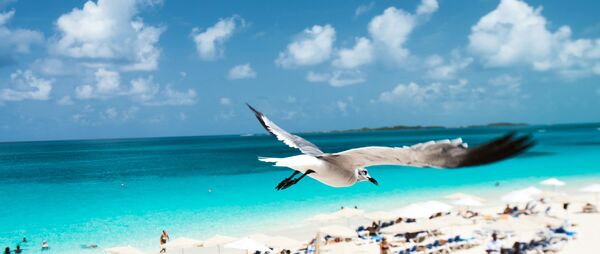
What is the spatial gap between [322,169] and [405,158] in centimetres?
63

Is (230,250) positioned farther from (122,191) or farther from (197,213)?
(122,191)

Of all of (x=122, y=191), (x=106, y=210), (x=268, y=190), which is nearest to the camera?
(x=106, y=210)

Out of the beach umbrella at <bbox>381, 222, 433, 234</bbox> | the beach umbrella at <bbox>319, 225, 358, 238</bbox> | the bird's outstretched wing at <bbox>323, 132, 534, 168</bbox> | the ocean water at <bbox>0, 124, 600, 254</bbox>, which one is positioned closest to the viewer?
the bird's outstretched wing at <bbox>323, 132, 534, 168</bbox>

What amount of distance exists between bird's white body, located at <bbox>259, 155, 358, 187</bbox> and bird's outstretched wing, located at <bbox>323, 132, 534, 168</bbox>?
75 millimetres

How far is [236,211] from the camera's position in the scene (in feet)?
82.8

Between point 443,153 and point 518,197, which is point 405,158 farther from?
point 518,197

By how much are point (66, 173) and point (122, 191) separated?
21357 mm

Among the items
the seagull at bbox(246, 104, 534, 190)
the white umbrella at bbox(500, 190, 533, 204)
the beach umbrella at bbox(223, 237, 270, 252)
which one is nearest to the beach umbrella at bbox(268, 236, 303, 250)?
the beach umbrella at bbox(223, 237, 270, 252)

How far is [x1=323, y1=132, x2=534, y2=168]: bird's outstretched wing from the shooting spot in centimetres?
260

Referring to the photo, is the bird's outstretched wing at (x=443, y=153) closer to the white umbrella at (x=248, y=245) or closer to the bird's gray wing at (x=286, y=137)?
the bird's gray wing at (x=286, y=137)

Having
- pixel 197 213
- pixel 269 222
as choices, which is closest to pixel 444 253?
pixel 269 222

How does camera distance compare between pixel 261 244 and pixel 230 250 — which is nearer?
pixel 261 244

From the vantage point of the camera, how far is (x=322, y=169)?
11.6 ft

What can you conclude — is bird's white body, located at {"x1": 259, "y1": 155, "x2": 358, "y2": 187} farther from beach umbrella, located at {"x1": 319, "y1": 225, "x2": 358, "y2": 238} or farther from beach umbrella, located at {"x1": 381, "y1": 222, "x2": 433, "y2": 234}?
beach umbrella, located at {"x1": 319, "y1": 225, "x2": 358, "y2": 238}
